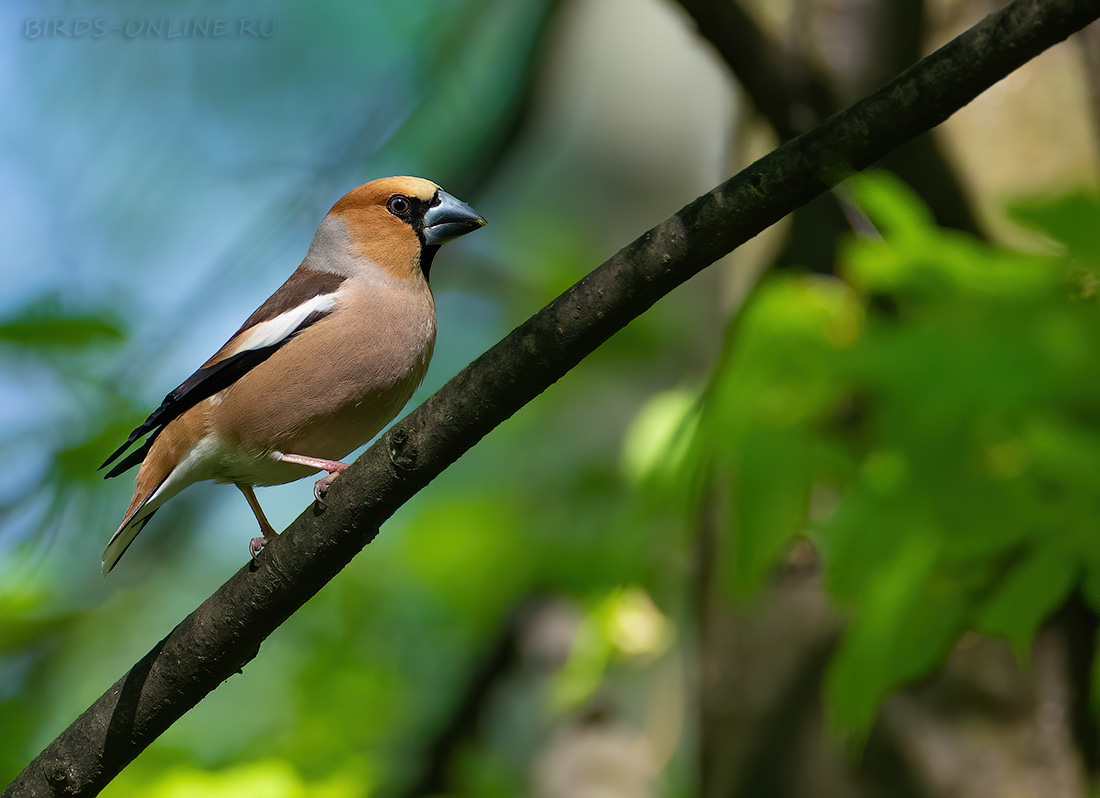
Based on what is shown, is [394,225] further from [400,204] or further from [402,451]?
[402,451]

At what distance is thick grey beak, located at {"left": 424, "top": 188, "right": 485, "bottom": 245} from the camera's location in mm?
3922

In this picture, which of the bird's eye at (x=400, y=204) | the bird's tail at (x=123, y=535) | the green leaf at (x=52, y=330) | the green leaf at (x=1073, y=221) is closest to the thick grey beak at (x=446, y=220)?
the bird's eye at (x=400, y=204)

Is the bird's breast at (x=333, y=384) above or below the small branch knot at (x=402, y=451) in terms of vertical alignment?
above

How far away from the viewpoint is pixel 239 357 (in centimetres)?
366

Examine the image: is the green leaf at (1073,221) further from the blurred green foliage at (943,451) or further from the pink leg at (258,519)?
the pink leg at (258,519)

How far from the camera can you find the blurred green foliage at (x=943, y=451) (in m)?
2.72

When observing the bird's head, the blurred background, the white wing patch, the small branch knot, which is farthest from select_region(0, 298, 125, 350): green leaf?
the small branch knot

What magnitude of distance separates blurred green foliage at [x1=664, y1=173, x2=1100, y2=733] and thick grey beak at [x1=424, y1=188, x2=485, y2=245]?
1.33 meters

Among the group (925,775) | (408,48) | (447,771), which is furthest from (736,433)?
(408,48)

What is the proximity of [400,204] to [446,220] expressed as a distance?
0.27 m

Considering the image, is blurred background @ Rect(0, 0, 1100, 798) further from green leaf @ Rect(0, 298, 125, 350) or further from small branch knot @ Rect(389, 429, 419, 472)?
small branch knot @ Rect(389, 429, 419, 472)

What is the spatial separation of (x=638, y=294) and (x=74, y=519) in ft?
15.2

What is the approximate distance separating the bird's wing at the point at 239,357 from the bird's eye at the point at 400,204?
52cm

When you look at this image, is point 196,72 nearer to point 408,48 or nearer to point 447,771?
point 408,48
